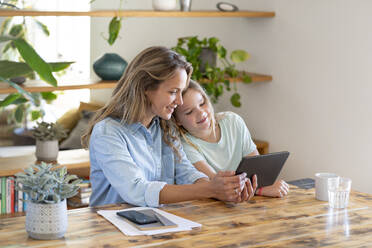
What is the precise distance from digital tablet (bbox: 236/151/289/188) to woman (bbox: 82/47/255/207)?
5 centimetres

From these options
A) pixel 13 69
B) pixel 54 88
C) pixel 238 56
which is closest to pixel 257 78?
pixel 238 56

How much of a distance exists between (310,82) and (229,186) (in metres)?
1.74

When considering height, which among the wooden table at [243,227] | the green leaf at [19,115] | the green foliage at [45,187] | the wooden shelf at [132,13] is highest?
the wooden shelf at [132,13]

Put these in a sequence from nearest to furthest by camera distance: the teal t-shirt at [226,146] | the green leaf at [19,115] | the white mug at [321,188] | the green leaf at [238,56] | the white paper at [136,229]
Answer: the white paper at [136,229]
the white mug at [321,188]
the teal t-shirt at [226,146]
the green leaf at [19,115]
the green leaf at [238,56]

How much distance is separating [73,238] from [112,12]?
1973mm

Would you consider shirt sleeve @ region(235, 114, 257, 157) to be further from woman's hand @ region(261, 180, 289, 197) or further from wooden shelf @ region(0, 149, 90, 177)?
wooden shelf @ region(0, 149, 90, 177)

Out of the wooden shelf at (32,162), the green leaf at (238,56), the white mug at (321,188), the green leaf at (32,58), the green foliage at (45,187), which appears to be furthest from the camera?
the green leaf at (238,56)

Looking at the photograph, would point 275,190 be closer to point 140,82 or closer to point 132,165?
point 132,165

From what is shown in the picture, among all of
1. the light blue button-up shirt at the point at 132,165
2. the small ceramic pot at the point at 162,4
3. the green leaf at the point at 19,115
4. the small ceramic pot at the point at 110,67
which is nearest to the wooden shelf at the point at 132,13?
the small ceramic pot at the point at 162,4

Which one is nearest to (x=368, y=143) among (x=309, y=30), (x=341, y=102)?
(x=341, y=102)

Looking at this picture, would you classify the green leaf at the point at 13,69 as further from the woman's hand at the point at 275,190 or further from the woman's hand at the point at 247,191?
the woman's hand at the point at 275,190

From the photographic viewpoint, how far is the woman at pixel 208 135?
2.52 meters

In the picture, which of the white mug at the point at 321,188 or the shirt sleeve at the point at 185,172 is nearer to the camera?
the white mug at the point at 321,188

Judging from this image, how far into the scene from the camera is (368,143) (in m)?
3.28
